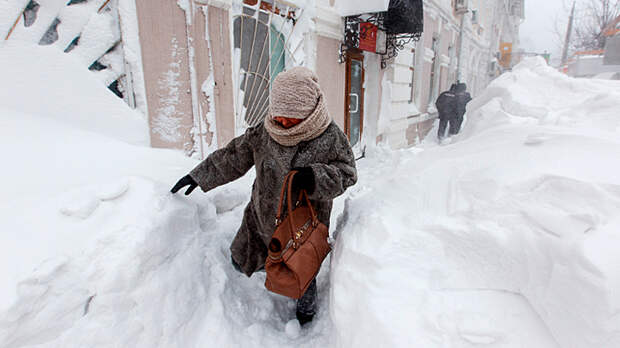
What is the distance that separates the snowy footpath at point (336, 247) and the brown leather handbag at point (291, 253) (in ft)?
0.50

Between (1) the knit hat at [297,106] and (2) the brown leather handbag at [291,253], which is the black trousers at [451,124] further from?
(2) the brown leather handbag at [291,253]

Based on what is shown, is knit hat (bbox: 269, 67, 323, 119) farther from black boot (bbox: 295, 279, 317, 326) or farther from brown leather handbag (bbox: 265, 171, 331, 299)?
black boot (bbox: 295, 279, 317, 326)

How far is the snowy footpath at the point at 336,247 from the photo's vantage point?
1002 millimetres

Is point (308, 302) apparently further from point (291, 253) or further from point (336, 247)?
point (291, 253)

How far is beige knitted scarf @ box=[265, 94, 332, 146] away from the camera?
1461mm

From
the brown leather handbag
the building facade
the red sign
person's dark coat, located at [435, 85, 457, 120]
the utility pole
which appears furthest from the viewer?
the utility pole

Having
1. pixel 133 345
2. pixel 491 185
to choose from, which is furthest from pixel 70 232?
pixel 491 185

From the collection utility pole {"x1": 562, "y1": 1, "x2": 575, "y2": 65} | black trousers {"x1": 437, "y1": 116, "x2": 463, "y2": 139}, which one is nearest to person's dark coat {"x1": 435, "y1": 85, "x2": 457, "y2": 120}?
black trousers {"x1": 437, "y1": 116, "x2": 463, "y2": 139}

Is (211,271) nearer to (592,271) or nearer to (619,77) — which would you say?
(592,271)

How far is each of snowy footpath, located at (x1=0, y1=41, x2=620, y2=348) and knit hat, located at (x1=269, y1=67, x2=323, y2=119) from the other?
1.99 feet

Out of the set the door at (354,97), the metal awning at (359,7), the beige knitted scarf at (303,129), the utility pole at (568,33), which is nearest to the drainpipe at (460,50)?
the door at (354,97)

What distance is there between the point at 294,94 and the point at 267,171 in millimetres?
422

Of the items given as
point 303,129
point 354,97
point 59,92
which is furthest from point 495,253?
point 354,97

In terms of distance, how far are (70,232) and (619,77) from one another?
1110cm
